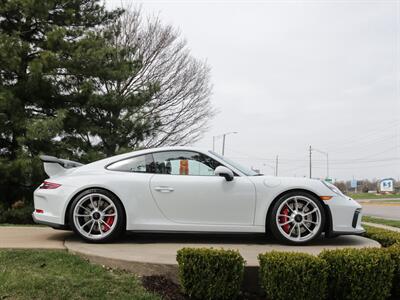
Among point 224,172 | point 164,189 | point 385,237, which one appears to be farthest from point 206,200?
point 385,237

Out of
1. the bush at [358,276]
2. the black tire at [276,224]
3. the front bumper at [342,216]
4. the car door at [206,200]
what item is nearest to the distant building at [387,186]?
the front bumper at [342,216]

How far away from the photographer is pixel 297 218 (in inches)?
206

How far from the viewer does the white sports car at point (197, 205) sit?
5145 mm

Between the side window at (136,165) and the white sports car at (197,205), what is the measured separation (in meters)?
0.07

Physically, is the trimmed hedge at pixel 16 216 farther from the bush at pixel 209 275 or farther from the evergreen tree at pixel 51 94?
the bush at pixel 209 275

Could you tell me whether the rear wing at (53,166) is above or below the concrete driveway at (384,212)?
above

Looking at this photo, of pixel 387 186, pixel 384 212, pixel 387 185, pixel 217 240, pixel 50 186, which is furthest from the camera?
pixel 387 185

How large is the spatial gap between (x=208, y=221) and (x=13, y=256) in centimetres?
213

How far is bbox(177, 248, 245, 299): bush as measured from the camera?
3826 mm

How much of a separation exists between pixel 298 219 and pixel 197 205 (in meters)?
1.23

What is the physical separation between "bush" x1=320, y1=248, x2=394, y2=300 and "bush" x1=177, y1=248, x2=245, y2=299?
898mm

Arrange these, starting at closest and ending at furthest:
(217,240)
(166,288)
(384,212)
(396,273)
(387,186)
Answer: (166,288)
(396,273)
(217,240)
(384,212)
(387,186)

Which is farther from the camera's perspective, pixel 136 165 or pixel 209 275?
pixel 136 165

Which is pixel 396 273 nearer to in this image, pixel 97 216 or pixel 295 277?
pixel 295 277
